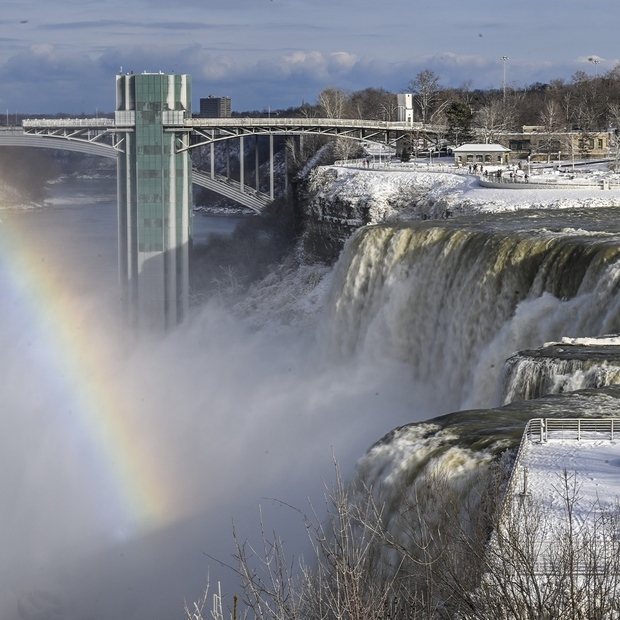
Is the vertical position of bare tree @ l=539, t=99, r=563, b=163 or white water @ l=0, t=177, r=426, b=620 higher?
bare tree @ l=539, t=99, r=563, b=163

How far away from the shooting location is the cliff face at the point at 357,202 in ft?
148

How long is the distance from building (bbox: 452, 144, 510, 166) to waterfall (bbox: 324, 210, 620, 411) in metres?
19.7

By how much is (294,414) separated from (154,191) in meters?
23.3

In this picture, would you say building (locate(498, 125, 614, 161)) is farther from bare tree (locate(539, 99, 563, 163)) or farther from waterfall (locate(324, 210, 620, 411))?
waterfall (locate(324, 210, 620, 411))

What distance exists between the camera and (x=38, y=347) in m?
52.3

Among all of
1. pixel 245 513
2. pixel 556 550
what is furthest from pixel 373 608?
pixel 245 513

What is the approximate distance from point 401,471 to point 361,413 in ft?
40.7

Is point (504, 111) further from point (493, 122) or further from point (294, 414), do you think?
point (294, 414)

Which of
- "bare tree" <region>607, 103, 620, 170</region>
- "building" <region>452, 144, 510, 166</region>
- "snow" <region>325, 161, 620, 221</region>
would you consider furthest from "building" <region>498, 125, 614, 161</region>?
"snow" <region>325, 161, 620, 221</region>

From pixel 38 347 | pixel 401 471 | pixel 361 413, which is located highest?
pixel 401 471

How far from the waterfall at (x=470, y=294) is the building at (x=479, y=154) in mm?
19724

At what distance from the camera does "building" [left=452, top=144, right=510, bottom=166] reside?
53781 mm

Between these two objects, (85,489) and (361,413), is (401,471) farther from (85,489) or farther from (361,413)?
(85,489)

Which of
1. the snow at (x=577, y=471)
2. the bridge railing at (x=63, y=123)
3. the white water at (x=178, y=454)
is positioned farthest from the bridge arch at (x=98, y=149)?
the snow at (x=577, y=471)
